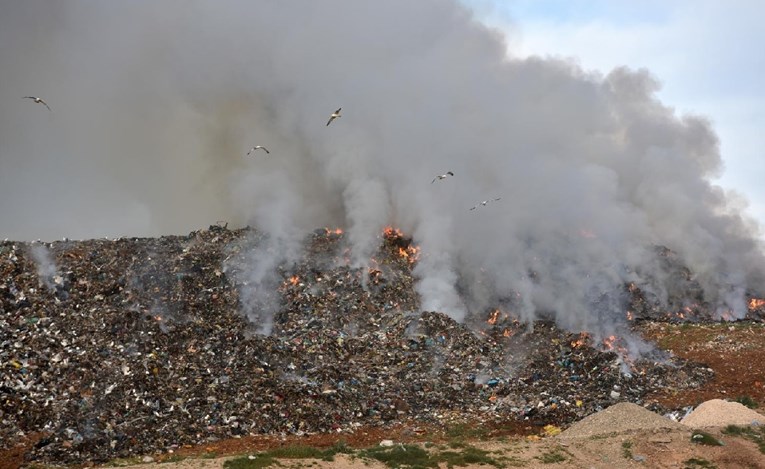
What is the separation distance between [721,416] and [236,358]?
49.1 ft

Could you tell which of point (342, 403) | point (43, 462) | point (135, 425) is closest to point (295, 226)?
point (342, 403)

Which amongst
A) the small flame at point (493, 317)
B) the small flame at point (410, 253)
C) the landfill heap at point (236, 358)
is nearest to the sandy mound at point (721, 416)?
the landfill heap at point (236, 358)

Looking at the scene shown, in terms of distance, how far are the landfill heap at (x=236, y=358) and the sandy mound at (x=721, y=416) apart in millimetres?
2634

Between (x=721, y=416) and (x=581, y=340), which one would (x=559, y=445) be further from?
(x=581, y=340)

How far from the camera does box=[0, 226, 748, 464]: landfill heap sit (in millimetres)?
17094

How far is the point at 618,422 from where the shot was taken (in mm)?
17203

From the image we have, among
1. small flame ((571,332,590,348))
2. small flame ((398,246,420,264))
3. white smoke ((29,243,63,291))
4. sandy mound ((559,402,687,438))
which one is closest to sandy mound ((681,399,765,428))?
sandy mound ((559,402,687,438))

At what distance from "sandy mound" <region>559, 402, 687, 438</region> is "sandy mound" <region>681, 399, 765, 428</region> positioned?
4.39 ft

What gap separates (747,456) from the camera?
14.7m

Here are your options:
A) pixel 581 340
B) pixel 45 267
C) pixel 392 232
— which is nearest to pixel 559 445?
pixel 581 340

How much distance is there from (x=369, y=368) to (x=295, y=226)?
498 inches

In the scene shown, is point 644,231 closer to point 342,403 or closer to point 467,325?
point 467,325

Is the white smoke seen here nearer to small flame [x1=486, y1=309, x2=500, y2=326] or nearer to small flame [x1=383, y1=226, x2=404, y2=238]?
small flame [x1=383, y1=226, x2=404, y2=238]

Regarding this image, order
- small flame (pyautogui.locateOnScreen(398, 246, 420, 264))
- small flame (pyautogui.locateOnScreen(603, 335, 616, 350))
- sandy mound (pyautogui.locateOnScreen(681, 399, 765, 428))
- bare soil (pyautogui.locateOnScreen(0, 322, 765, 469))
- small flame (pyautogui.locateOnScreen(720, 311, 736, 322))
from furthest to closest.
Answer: small flame (pyautogui.locateOnScreen(720, 311, 736, 322)) < small flame (pyautogui.locateOnScreen(398, 246, 420, 264)) < small flame (pyautogui.locateOnScreen(603, 335, 616, 350)) < sandy mound (pyautogui.locateOnScreen(681, 399, 765, 428)) < bare soil (pyautogui.locateOnScreen(0, 322, 765, 469))
